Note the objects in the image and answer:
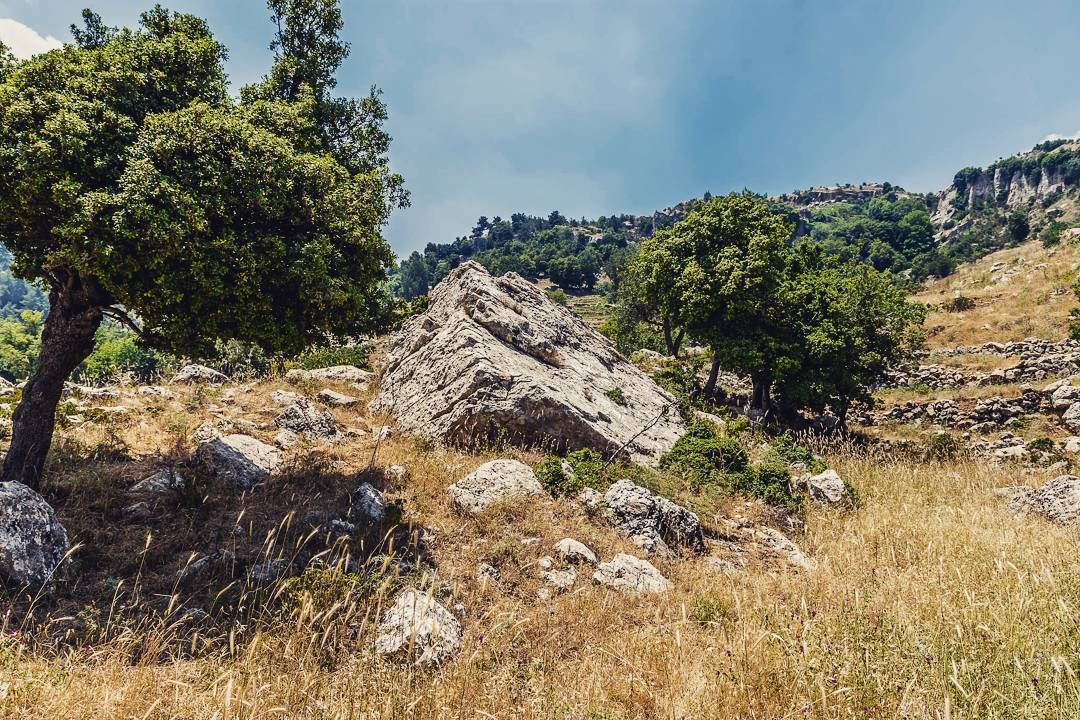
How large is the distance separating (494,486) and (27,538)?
20.7ft

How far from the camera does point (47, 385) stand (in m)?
7.50

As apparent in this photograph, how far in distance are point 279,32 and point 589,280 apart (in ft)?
409

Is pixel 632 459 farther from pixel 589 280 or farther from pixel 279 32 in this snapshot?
pixel 589 280

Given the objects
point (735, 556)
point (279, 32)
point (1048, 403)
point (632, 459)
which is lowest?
point (735, 556)

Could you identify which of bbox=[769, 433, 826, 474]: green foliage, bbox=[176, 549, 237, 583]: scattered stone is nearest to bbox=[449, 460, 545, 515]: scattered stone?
bbox=[176, 549, 237, 583]: scattered stone

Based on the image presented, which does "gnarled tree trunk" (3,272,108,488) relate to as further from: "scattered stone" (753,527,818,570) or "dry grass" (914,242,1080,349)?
"dry grass" (914,242,1080,349)

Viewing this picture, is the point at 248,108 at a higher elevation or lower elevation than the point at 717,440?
higher

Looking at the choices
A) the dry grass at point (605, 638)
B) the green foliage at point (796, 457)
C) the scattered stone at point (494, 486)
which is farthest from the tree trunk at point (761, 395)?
the scattered stone at point (494, 486)

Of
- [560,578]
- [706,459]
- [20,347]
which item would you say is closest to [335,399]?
[560,578]

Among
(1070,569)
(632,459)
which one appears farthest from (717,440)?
(1070,569)

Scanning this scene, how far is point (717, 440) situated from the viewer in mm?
12688

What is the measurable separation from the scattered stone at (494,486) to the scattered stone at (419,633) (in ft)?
10.5

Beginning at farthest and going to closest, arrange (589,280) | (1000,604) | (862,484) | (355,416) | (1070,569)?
(589,280) < (355,416) < (862,484) < (1070,569) < (1000,604)

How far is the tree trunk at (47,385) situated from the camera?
23.5 feet
